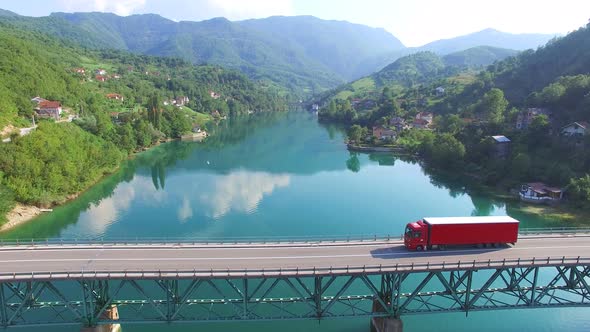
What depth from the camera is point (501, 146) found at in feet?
231

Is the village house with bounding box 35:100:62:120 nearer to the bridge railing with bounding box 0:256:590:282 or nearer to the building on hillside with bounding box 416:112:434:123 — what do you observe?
the bridge railing with bounding box 0:256:590:282

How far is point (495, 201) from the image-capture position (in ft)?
191

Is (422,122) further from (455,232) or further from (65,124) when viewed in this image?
(455,232)

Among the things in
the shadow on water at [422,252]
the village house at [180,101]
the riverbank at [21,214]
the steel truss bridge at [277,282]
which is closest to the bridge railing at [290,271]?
the steel truss bridge at [277,282]

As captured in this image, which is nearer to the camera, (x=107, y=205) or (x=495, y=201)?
(x=107, y=205)

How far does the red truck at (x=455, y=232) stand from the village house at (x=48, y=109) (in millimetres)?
74193

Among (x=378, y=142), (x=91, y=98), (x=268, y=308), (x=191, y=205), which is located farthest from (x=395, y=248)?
(x=91, y=98)

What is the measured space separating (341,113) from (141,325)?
14875 cm

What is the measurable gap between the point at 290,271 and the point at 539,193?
156 feet

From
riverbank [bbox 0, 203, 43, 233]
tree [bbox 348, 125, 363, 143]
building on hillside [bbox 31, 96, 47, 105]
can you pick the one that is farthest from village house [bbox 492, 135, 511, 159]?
building on hillside [bbox 31, 96, 47, 105]

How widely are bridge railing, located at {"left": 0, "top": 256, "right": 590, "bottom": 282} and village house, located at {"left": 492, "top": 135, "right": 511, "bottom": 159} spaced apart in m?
51.9

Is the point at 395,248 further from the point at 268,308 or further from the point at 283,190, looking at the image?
the point at 283,190

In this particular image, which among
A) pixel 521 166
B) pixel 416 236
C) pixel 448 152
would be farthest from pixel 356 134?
pixel 416 236

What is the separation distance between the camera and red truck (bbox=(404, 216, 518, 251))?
2433 centimetres
